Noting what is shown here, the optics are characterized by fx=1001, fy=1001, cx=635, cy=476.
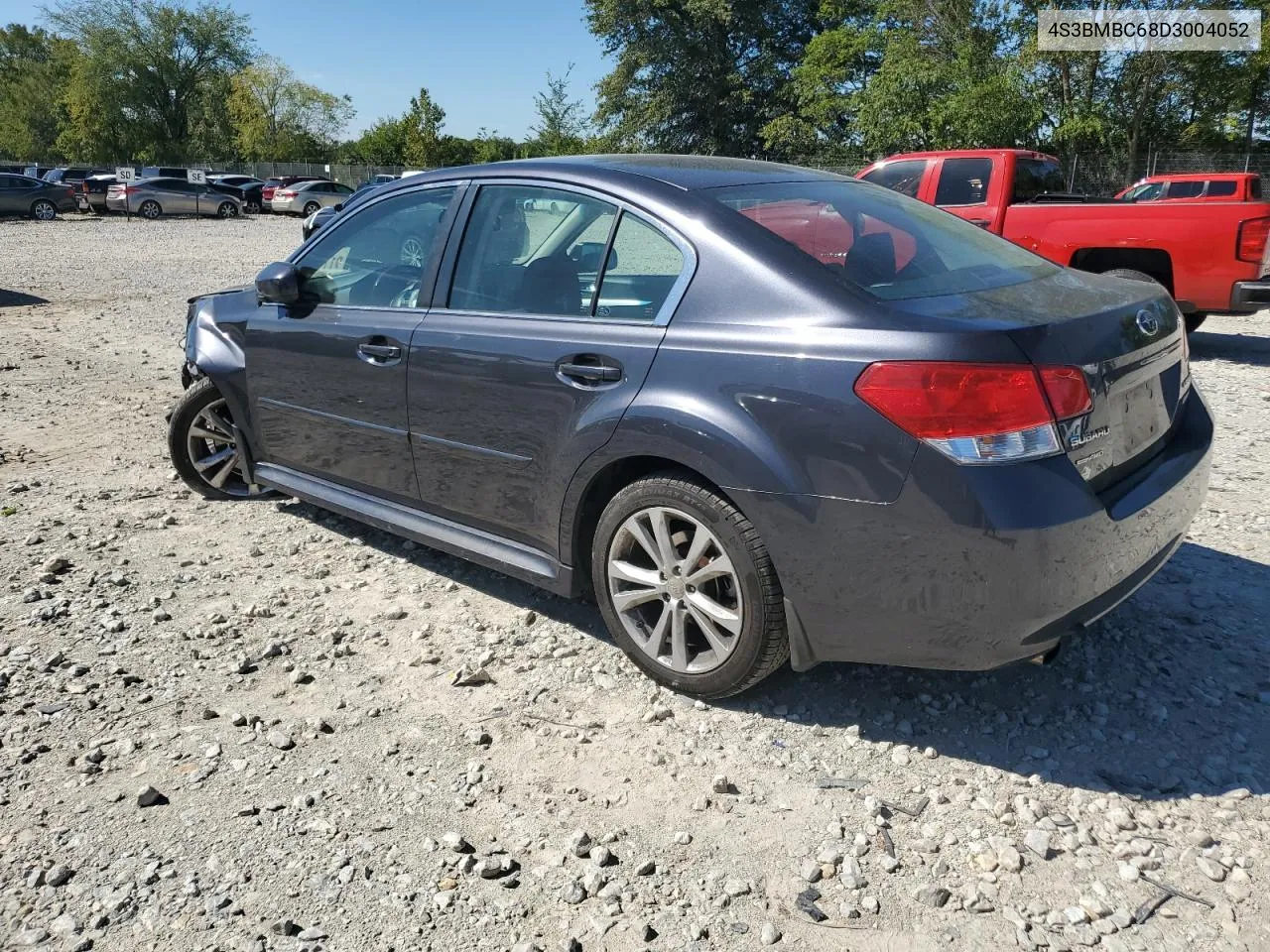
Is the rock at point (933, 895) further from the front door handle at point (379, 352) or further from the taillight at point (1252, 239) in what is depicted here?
the taillight at point (1252, 239)

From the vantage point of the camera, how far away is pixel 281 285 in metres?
4.28

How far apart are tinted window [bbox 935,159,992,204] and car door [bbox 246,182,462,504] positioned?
769 centimetres

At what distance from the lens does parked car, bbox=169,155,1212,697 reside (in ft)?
8.53

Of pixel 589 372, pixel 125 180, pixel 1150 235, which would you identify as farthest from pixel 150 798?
pixel 125 180

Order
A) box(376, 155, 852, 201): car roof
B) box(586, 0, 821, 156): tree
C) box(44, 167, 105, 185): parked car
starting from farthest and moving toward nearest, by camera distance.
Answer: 1. box(586, 0, 821, 156): tree
2. box(44, 167, 105, 185): parked car
3. box(376, 155, 852, 201): car roof

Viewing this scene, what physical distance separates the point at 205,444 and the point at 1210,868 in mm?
4807

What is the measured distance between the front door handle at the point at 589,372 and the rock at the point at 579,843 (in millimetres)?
1351

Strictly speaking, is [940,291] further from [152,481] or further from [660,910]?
[152,481]

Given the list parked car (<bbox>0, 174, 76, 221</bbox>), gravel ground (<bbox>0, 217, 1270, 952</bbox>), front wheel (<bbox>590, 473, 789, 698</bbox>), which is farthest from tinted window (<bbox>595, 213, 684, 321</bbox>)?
parked car (<bbox>0, 174, 76, 221</bbox>)

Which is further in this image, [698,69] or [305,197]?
[698,69]

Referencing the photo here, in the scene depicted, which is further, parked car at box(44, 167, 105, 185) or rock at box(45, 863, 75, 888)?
parked car at box(44, 167, 105, 185)

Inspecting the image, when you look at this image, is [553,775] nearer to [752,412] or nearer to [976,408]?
[752,412]

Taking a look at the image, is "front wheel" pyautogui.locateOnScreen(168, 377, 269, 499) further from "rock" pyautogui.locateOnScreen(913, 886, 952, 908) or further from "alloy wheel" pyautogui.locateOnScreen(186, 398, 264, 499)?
"rock" pyautogui.locateOnScreen(913, 886, 952, 908)

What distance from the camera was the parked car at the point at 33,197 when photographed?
3247 centimetres
